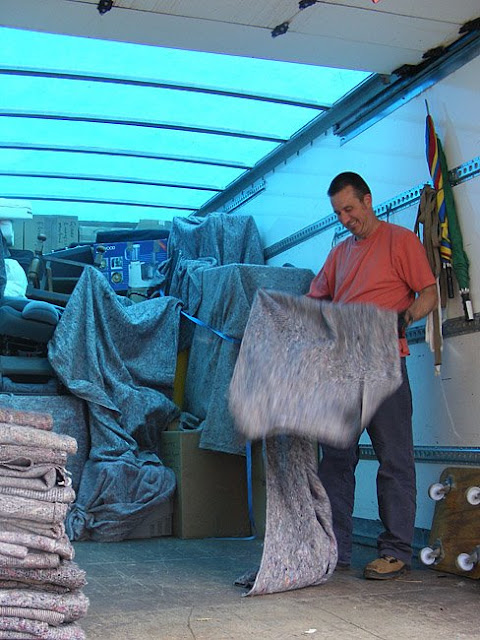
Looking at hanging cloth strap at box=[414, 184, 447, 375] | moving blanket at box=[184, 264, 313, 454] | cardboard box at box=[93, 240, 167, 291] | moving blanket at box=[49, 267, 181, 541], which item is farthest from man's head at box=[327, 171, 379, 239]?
cardboard box at box=[93, 240, 167, 291]

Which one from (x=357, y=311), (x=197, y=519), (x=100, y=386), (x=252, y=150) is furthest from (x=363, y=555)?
(x=252, y=150)

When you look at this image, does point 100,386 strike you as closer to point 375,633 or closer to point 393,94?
point 393,94

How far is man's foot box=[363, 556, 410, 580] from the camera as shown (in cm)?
392

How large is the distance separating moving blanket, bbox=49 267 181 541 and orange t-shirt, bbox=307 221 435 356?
1.91 m

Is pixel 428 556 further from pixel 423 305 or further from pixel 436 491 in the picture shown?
pixel 423 305

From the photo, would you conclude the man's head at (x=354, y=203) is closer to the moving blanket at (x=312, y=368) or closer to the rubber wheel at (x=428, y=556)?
the moving blanket at (x=312, y=368)

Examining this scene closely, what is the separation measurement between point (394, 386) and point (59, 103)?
10.7 feet

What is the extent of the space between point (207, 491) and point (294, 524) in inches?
71.5

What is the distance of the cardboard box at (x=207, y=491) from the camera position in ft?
17.8

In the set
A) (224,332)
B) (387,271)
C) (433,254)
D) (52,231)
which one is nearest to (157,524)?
→ (224,332)

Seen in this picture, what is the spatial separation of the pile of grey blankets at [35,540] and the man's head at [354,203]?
217cm

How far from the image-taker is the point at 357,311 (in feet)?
12.0

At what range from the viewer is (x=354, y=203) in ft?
13.9

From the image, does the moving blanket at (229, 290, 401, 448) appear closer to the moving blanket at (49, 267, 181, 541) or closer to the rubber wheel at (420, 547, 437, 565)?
the rubber wheel at (420, 547, 437, 565)
